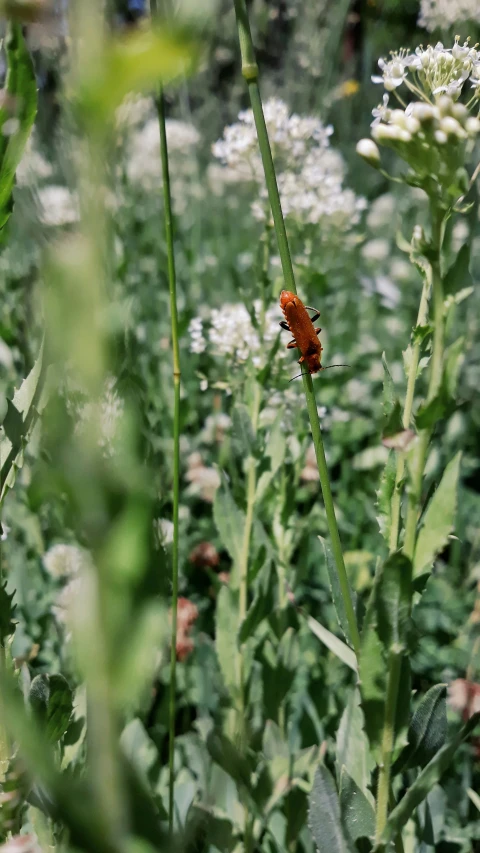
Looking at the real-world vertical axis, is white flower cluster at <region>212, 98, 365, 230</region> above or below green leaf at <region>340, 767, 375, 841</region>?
above

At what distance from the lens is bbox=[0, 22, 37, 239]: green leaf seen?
0.32 metres

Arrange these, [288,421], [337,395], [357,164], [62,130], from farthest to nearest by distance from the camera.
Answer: [357,164]
[337,395]
[288,421]
[62,130]

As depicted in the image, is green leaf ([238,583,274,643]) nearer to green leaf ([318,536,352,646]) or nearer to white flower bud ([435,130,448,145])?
green leaf ([318,536,352,646])

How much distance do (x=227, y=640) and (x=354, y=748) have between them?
22 centimetres

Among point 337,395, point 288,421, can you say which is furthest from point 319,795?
point 337,395

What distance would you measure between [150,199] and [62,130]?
10.9 feet

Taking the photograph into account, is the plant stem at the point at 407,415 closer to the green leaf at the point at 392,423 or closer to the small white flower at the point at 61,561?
the green leaf at the point at 392,423

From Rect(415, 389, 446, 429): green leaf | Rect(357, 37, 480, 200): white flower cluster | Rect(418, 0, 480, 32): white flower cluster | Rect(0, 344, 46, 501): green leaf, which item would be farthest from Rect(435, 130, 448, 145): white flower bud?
Rect(418, 0, 480, 32): white flower cluster

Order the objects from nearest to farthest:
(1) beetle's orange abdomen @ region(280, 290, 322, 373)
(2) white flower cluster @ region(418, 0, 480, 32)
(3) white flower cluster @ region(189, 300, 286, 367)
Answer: (1) beetle's orange abdomen @ region(280, 290, 322, 373)
(3) white flower cluster @ region(189, 300, 286, 367)
(2) white flower cluster @ region(418, 0, 480, 32)

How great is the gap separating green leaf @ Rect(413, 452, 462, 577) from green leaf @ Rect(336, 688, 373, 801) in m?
0.16

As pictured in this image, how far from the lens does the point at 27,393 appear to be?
15.8 inches

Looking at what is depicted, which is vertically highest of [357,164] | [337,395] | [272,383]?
[357,164]

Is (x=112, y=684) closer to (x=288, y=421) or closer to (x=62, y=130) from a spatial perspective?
(x=62, y=130)

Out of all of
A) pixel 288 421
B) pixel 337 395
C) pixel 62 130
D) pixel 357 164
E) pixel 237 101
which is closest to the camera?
pixel 62 130
